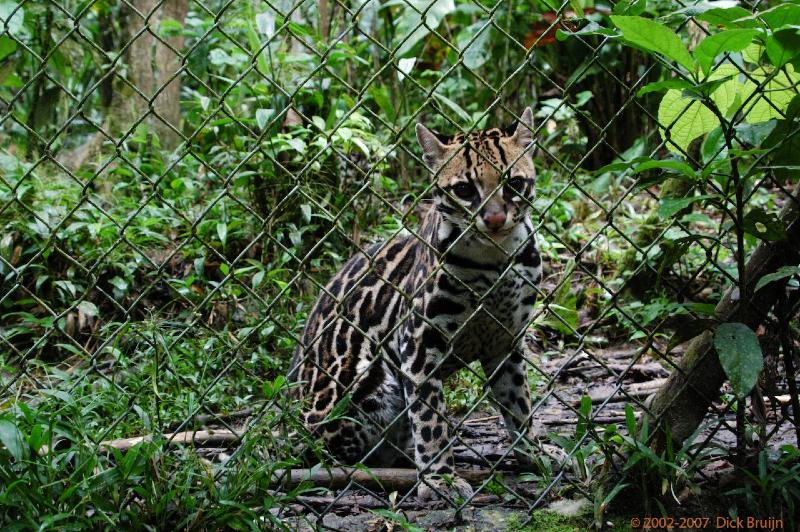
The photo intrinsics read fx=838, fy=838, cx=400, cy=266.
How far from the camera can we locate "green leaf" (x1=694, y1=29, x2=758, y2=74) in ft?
8.76

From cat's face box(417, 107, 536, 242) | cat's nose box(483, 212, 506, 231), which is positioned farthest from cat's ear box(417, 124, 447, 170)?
cat's nose box(483, 212, 506, 231)

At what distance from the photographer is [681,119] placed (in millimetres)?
3291

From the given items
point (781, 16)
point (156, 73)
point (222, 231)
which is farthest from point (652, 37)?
point (156, 73)

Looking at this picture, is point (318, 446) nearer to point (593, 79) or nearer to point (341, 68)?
point (341, 68)

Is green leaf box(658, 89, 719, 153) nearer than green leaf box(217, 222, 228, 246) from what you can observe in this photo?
Yes

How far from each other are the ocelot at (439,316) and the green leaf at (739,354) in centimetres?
93

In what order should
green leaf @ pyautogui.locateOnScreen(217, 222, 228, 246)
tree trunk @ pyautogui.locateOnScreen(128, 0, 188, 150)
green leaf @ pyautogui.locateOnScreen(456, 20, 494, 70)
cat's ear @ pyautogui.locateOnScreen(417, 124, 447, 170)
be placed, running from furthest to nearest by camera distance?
green leaf @ pyautogui.locateOnScreen(456, 20, 494, 70)
tree trunk @ pyautogui.locateOnScreen(128, 0, 188, 150)
green leaf @ pyautogui.locateOnScreen(217, 222, 228, 246)
cat's ear @ pyautogui.locateOnScreen(417, 124, 447, 170)

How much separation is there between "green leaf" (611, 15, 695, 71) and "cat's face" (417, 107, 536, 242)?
3.58 feet

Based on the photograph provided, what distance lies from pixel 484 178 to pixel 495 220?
25 cm

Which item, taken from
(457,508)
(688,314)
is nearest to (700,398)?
(688,314)

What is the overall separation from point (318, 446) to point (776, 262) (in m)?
1.96

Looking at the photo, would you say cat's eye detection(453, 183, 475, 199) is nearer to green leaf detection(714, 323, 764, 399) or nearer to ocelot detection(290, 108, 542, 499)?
ocelot detection(290, 108, 542, 499)

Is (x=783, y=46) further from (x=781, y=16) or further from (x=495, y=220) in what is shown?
(x=495, y=220)

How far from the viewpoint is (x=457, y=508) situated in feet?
10.8
